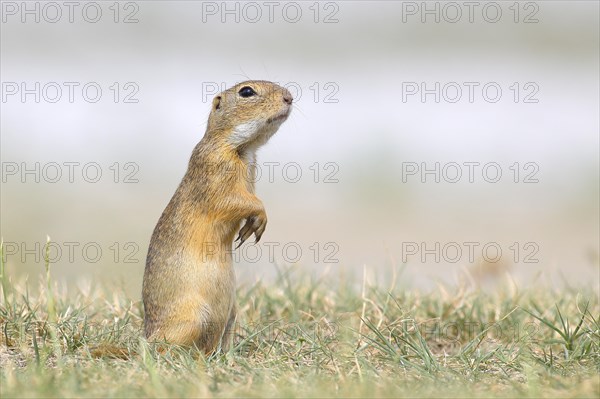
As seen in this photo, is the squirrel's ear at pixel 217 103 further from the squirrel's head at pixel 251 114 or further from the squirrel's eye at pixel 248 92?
the squirrel's eye at pixel 248 92

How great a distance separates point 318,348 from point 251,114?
1.52 m

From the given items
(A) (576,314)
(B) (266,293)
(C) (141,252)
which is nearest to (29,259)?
(C) (141,252)

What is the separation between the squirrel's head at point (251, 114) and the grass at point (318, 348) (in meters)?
1.11

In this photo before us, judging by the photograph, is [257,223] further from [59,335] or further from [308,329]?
[59,335]

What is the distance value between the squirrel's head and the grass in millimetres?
1114

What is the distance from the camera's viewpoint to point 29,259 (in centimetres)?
1084

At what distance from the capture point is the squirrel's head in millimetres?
5605

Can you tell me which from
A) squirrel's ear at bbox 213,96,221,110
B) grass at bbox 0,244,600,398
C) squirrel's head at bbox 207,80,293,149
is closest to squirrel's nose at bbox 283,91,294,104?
squirrel's head at bbox 207,80,293,149

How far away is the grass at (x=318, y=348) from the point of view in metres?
4.01

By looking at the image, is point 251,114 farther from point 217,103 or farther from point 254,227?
point 254,227

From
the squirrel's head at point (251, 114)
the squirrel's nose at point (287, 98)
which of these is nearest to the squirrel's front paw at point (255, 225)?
the squirrel's head at point (251, 114)

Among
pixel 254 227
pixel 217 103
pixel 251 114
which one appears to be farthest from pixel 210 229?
pixel 217 103

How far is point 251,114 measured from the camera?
5645 millimetres

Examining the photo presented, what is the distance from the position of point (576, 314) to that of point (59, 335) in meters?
3.29
